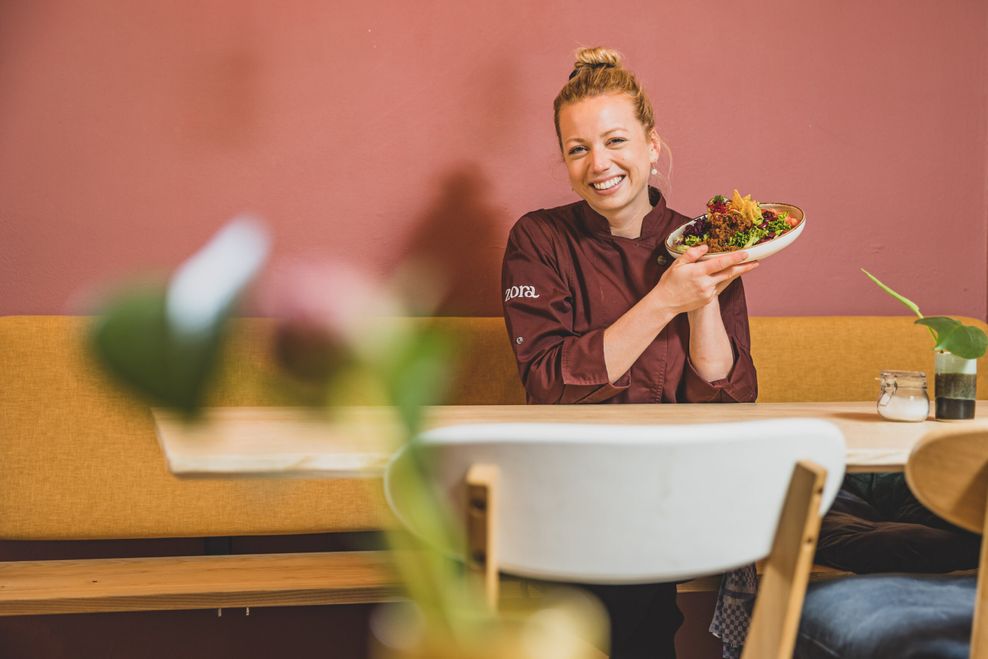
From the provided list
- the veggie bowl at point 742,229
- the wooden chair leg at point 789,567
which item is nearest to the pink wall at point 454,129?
the veggie bowl at point 742,229

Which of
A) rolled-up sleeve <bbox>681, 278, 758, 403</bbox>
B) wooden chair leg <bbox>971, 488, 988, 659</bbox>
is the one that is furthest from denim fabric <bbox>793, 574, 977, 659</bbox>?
rolled-up sleeve <bbox>681, 278, 758, 403</bbox>

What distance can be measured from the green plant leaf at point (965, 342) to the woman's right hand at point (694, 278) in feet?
1.04

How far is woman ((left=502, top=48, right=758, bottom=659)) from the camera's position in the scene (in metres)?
1.43

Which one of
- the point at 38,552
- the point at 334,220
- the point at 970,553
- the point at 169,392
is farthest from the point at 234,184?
the point at 169,392

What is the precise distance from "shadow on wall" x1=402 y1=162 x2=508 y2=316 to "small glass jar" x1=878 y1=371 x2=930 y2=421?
3.41 feet

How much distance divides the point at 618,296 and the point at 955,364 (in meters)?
0.64

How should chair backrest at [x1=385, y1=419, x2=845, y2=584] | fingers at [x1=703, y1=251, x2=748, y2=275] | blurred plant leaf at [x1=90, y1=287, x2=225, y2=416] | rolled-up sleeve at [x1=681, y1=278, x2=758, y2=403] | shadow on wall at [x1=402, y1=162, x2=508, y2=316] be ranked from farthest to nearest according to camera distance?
1. shadow on wall at [x1=402, y1=162, x2=508, y2=316]
2. rolled-up sleeve at [x1=681, y1=278, x2=758, y2=403]
3. fingers at [x1=703, y1=251, x2=748, y2=275]
4. chair backrest at [x1=385, y1=419, x2=845, y2=584]
5. blurred plant leaf at [x1=90, y1=287, x2=225, y2=416]

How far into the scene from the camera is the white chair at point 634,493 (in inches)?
28.5

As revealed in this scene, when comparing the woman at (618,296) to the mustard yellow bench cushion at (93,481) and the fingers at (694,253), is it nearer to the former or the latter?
the fingers at (694,253)

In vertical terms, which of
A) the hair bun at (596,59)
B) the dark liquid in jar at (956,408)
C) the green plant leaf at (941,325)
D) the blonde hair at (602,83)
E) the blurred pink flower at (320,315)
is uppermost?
the hair bun at (596,59)

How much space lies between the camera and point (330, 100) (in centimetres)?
199

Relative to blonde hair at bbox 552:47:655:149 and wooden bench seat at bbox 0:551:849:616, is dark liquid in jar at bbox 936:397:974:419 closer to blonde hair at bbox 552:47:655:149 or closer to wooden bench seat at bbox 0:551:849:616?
wooden bench seat at bbox 0:551:849:616

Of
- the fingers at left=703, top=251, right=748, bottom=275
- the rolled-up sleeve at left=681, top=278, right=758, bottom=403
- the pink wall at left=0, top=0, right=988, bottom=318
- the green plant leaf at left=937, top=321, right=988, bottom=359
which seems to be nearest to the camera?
the green plant leaf at left=937, top=321, right=988, bottom=359

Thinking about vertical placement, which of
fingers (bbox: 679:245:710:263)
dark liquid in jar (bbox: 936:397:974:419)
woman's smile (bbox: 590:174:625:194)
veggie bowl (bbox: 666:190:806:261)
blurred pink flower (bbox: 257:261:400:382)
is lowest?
dark liquid in jar (bbox: 936:397:974:419)
